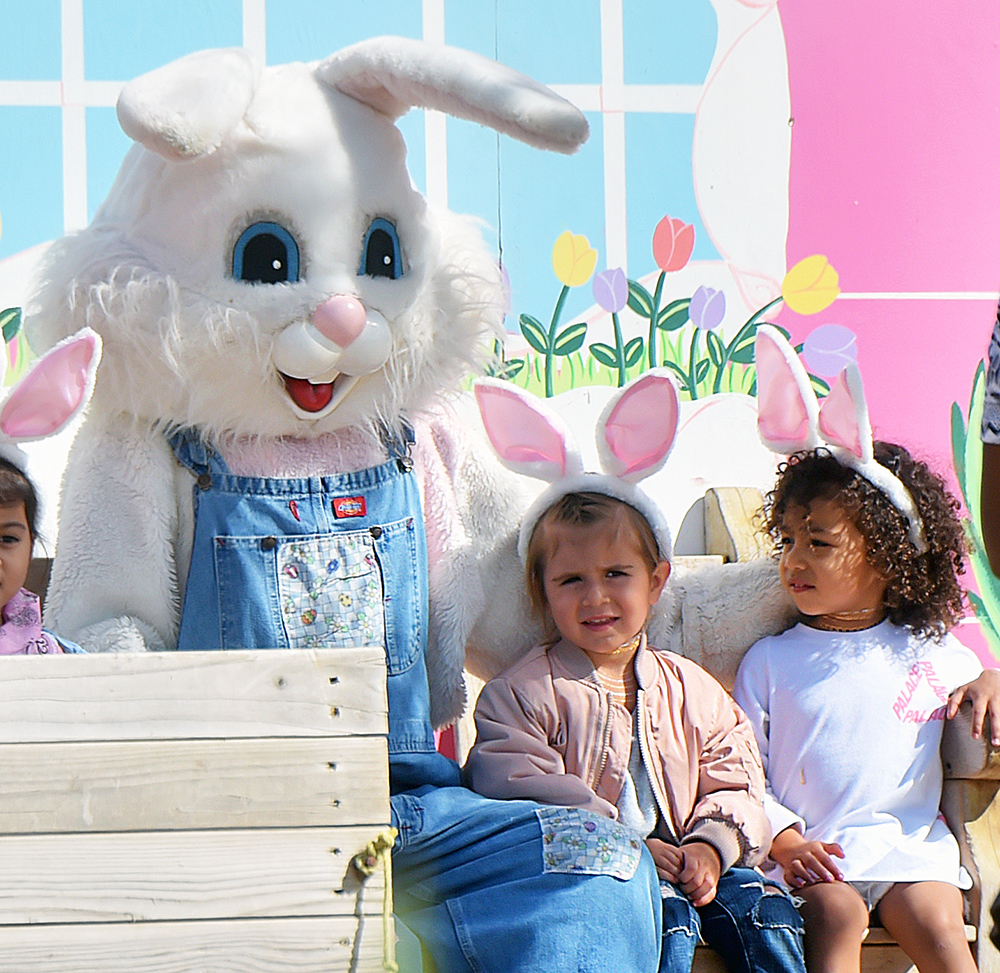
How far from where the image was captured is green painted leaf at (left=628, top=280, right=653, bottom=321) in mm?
2445

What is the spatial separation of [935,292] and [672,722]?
3.44 feet

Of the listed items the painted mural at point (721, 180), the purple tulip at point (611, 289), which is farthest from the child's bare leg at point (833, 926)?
the purple tulip at point (611, 289)

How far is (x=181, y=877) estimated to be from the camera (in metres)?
1.33

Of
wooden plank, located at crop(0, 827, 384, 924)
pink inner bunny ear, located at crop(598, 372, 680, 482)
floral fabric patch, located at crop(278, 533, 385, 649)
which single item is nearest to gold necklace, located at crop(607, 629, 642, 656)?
pink inner bunny ear, located at crop(598, 372, 680, 482)

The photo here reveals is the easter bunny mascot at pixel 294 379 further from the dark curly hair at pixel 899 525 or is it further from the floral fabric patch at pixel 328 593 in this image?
the dark curly hair at pixel 899 525

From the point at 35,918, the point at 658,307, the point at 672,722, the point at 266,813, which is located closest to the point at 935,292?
the point at 658,307

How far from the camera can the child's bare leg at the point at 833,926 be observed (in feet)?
5.72

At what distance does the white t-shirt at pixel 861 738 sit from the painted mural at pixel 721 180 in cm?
49

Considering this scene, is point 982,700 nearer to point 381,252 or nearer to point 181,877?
point 381,252

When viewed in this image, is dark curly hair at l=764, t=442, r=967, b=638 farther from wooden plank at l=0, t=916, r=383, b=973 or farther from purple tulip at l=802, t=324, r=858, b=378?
wooden plank at l=0, t=916, r=383, b=973

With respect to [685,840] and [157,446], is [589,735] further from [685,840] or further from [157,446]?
[157,446]

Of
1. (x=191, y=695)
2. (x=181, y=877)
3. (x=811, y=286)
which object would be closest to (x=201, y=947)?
(x=181, y=877)

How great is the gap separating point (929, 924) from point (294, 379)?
1.07 m

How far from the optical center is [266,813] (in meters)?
1.36
